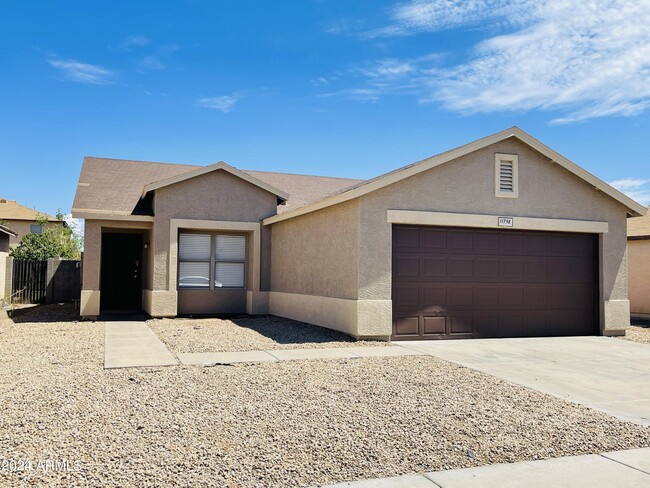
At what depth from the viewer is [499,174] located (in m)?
12.3

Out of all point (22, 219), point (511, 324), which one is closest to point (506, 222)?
point (511, 324)

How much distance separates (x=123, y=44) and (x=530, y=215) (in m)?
11.2

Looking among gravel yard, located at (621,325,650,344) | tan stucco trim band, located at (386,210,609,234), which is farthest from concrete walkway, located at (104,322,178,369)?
gravel yard, located at (621,325,650,344)

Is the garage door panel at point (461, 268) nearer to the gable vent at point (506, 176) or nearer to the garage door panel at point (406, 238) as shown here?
the garage door panel at point (406, 238)

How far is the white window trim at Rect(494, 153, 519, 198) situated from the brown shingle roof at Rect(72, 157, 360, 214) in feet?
25.3

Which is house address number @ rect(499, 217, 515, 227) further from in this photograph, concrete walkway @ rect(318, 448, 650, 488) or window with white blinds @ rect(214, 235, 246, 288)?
concrete walkway @ rect(318, 448, 650, 488)

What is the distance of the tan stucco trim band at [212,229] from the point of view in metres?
15.3

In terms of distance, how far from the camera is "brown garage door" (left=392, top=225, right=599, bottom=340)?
38.4 ft

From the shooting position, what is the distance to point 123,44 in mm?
14531

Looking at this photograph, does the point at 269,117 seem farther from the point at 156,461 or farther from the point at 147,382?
the point at 156,461

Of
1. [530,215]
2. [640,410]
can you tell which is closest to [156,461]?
[640,410]

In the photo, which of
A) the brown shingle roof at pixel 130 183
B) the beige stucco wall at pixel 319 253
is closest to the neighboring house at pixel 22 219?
the brown shingle roof at pixel 130 183

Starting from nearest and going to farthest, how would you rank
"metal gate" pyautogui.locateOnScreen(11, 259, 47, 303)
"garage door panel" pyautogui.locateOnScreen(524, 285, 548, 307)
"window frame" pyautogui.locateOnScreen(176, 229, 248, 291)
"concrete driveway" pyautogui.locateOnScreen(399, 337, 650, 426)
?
1. "concrete driveway" pyautogui.locateOnScreen(399, 337, 650, 426)
2. "garage door panel" pyautogui.locateOnScreen(524, 285, 548, 307)
3. "window frame" pyautogui.locateOnScreen(176, 229, 248, 291)
4. "metal gate" pyautogui.locateOnScreen(11, 259, 47, 303)

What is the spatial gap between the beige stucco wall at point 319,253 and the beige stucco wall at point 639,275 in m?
11.9
